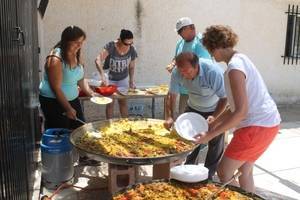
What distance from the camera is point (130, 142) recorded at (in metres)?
4.45

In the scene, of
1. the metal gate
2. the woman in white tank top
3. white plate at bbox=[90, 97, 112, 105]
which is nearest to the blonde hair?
the woman in white tank top

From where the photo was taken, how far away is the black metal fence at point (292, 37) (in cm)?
1055

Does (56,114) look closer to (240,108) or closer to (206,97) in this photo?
(206,97)

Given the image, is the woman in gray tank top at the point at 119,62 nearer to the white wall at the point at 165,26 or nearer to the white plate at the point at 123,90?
the white plate at the point at 123,90

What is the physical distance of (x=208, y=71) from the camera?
4562 mm

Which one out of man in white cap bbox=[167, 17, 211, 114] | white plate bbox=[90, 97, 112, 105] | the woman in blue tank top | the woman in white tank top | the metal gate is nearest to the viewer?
the metal gate

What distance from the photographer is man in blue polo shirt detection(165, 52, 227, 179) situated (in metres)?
Result: 4.56

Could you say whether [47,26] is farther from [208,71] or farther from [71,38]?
[208,71]

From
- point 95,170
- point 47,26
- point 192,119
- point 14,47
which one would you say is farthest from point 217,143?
point 47,26

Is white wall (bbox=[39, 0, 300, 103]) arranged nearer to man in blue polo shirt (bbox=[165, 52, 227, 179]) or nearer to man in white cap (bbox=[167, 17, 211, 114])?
man in white cap (bbox=[167, 17, 211, 114])

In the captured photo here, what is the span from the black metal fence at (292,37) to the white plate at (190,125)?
7.22 metres

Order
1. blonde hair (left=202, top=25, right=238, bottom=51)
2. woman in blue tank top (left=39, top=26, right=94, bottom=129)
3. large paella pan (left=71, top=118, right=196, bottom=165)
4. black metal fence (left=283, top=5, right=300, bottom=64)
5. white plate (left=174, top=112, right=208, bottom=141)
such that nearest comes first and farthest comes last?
blonde hair (left=202, top=25, right=238, bottom=51) < large paella pan (left=71, top=118, right=196, bottom=165) < white plate (left=174, top=112, right=208, bottom=141) < woman in blue tank top (left=39, top=26, right=94, bottom=129) < black metal fence (left=283, top=5, right=300, bottom=64)

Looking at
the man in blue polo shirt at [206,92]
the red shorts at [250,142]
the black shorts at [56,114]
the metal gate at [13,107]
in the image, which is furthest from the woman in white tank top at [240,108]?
the black shorts at [56,114]

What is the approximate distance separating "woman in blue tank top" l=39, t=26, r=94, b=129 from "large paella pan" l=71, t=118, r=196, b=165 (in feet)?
1.80
